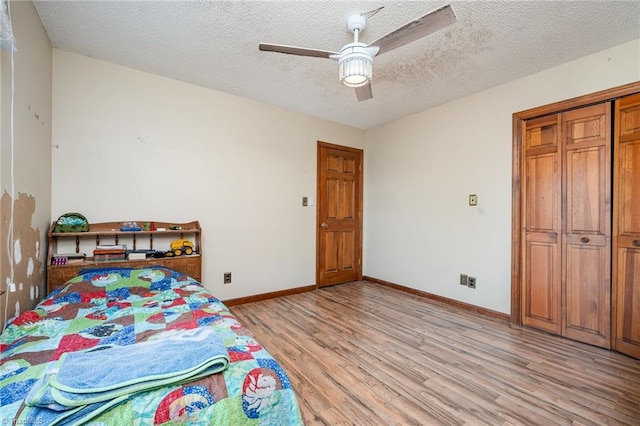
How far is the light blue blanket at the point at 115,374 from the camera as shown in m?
0.85

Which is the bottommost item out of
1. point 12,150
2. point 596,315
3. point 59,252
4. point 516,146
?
point 596,315

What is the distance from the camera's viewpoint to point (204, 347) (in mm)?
1141

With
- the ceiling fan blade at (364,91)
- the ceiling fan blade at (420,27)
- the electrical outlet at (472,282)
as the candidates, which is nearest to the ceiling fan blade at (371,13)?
the ceiling fan blade at (420,27)

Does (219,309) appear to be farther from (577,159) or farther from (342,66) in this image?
(577,159)

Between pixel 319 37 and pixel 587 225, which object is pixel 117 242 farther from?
→ pixel 587 225

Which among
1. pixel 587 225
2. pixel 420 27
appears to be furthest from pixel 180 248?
pixel 587 225

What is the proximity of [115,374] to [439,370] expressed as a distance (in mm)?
2011

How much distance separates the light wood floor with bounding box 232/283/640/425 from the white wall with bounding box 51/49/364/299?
2.82 feet

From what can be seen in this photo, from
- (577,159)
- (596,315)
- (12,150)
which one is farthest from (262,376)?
(577,159)

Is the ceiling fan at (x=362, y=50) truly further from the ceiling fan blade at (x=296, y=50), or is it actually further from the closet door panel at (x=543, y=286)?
the closet door panel at (x=543, y=286)

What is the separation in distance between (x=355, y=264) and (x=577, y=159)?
3028mm

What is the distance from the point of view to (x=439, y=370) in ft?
6.72

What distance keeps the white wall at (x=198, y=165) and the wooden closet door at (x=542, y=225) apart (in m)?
2.52

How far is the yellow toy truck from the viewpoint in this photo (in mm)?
2798
